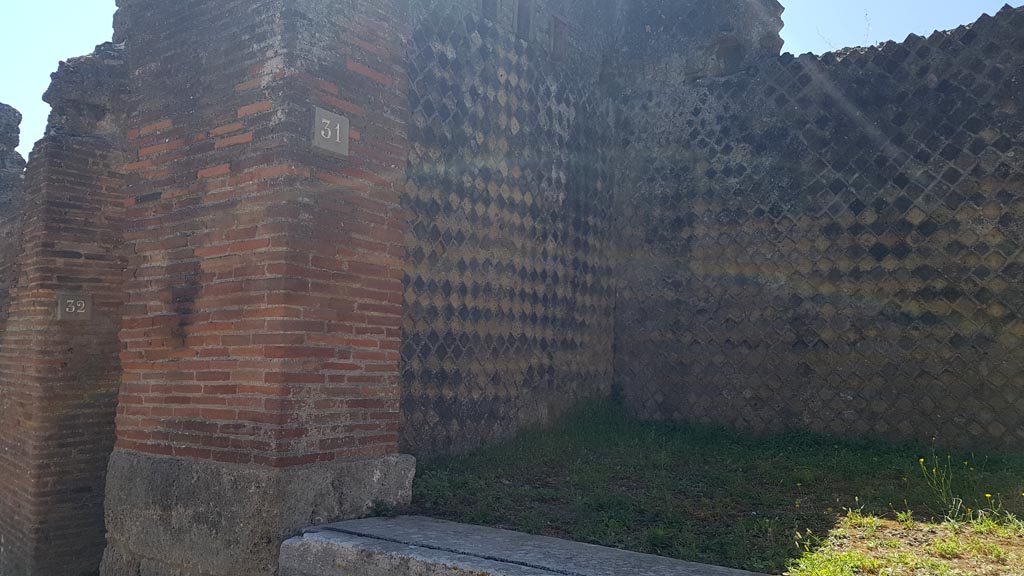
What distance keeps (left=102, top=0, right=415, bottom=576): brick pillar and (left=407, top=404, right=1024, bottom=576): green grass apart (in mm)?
905

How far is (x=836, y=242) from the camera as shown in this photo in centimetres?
727

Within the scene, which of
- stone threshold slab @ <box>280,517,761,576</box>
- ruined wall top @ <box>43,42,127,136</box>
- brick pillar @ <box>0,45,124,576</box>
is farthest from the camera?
ruined wall top @ <box>43,42,127,136</box>

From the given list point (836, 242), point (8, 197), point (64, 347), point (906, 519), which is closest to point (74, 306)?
point (64, 347)

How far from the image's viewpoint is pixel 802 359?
7379mm

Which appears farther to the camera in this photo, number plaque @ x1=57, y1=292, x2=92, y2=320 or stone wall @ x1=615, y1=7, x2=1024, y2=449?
stone wall @ x1=615, y1=7, x2=1024, y2=449

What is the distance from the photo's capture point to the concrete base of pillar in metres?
3.83

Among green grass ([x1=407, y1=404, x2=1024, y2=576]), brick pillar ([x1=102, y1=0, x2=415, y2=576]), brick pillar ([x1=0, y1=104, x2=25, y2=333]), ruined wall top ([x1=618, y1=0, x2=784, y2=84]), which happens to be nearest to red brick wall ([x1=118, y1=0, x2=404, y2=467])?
brick pillar ([x1=102, y1=0, x2=415, y2=576])

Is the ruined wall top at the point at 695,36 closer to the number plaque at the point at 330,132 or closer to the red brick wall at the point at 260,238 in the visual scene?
the red brick wall at the point at 260,238

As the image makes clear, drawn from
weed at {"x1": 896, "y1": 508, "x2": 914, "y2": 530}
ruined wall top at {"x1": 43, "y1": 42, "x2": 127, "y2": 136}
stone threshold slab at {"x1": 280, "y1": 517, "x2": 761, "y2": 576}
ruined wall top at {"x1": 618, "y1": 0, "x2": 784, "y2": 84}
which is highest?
ruined wall top at {"x1": 618, "y1": 0, "x2": 784, "y2": 84}

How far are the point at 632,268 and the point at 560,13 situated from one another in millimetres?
2799

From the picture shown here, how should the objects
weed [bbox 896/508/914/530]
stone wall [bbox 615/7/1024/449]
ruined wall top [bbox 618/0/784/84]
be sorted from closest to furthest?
1. weed [bbox 896/508/914/530]
2. stone wall [bbox 615/7/1024/449]
3. ruined wall top [bbox 618/0/784/84]

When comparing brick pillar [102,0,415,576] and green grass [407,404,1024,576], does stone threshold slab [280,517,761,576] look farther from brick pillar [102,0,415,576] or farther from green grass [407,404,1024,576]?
green grass [407,404,1024,576]

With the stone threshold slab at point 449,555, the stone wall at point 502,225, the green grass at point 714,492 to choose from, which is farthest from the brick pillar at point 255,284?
the stone wall at point 502,225

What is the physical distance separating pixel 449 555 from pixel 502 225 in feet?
13.2
